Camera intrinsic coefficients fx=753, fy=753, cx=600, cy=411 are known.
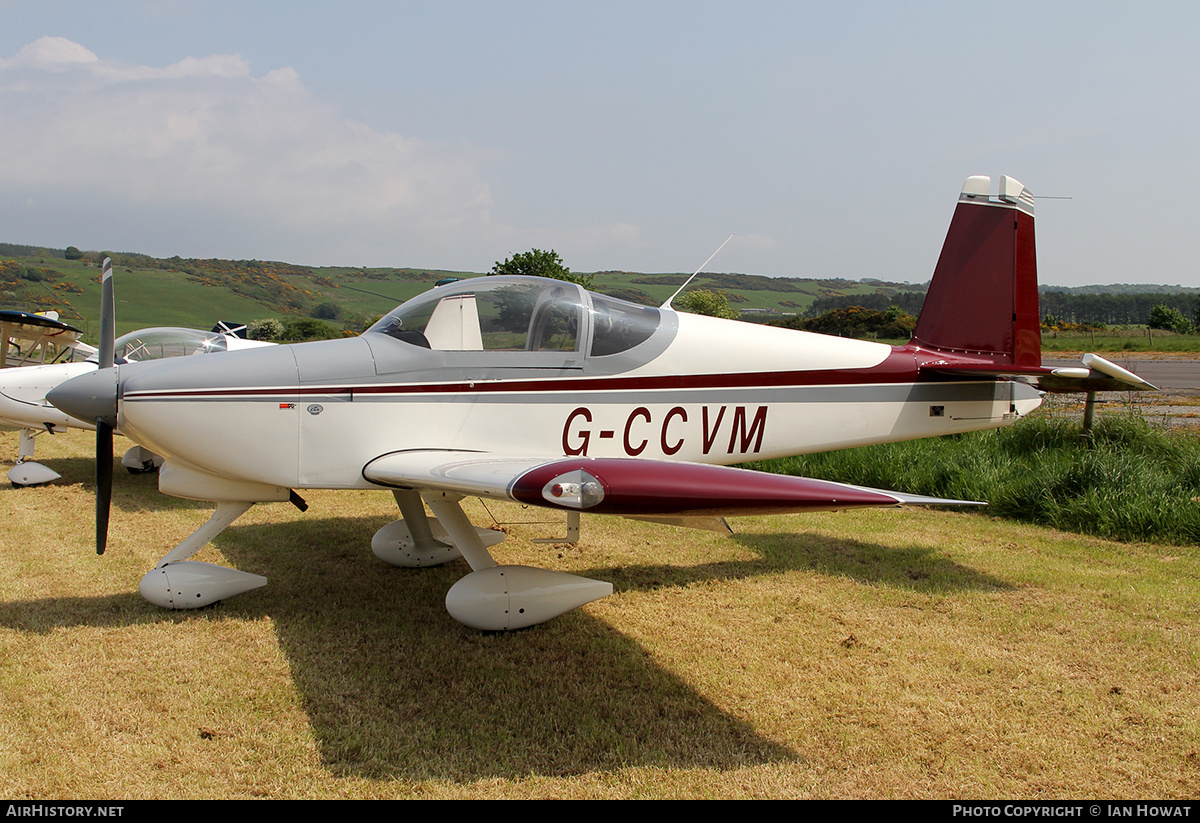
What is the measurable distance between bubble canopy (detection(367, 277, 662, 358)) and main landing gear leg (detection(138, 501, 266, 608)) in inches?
59.8

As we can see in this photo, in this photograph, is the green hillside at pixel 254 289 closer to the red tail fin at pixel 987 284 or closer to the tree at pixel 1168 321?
the tree at pixel 1168 321

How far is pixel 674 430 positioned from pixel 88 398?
10.7 ft

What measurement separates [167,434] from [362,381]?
105 cm

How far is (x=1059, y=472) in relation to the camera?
712 cm

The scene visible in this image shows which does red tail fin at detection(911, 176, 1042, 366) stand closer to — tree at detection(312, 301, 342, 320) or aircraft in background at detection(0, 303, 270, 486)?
aircraft in background at detection(0, 303, 270, 486)

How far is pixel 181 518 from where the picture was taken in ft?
22.7

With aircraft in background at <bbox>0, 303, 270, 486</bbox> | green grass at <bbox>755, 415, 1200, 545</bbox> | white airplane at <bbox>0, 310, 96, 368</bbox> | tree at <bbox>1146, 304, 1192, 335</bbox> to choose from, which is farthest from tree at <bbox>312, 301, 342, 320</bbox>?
tree at <bbox>1146, 304, 1192, 335</bbox>

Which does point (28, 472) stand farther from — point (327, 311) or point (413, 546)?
point (327, 311)

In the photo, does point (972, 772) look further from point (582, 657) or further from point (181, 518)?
point (181, 518)

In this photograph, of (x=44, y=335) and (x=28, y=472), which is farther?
(x=44, y=335)

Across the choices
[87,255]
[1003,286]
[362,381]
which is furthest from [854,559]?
[87,255]

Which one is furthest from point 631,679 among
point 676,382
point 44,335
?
point 44,335

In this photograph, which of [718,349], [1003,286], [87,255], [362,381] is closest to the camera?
[362,381]

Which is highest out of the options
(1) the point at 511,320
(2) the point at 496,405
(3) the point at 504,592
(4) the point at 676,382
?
(1) the point at 511,320
